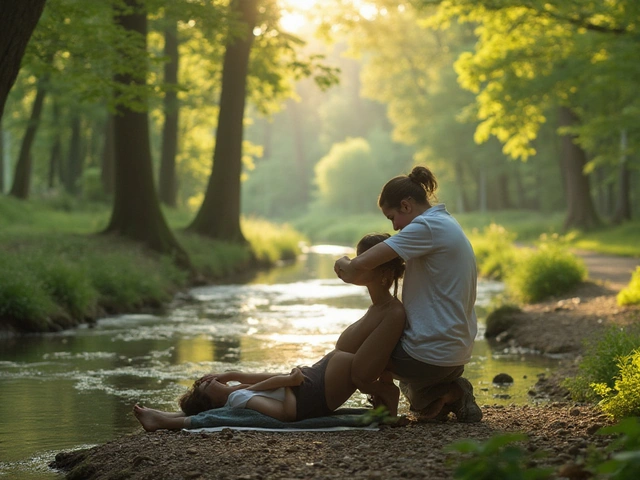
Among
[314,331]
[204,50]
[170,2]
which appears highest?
[204,50]

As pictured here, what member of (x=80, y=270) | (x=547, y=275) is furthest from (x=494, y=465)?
(x=547, y=275)

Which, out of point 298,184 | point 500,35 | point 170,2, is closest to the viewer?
point 170,2

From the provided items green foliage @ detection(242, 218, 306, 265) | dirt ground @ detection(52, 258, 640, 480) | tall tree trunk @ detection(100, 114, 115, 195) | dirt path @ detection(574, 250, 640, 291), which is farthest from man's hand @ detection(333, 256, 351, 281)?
tall tree trunk @ detection(100, 114, 115, 195)

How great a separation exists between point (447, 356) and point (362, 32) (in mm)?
28301

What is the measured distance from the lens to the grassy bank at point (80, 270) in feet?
43.5

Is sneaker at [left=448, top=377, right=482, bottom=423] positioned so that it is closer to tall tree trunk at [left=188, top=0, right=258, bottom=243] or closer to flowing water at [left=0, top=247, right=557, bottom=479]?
flowing water at [left=0, top=247, right=557, bottom=479]

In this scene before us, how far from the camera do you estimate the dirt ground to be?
16.1 ft

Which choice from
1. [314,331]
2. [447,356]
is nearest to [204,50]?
[314,331]

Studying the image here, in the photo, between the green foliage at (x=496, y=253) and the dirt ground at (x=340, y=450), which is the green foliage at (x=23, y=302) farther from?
the green foliage at (x=496, y=253)

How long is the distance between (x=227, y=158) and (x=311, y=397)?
21.0 metres

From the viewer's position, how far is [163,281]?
1878 centimetres

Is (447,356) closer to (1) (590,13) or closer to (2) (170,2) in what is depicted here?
(2) (170,2)

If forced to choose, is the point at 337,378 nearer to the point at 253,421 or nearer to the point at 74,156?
the point at 253,421

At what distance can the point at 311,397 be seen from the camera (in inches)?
260
